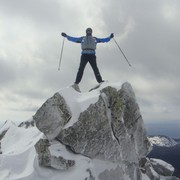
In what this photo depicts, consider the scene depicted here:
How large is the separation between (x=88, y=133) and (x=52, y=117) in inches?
106

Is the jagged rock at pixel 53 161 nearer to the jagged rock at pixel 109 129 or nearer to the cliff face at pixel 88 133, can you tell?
the cliff face at pixel 88 133

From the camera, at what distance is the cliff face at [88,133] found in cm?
2205

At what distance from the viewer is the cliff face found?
72.3 ft

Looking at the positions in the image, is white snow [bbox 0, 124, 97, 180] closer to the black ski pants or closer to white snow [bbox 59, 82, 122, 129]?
white snow [bbox 59, 82, 122, 129]

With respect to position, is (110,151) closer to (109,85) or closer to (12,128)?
(109,85)

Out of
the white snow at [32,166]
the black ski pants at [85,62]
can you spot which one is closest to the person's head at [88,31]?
the black ski pants at [85,62]

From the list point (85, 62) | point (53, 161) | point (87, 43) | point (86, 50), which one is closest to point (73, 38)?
point (87, 43)

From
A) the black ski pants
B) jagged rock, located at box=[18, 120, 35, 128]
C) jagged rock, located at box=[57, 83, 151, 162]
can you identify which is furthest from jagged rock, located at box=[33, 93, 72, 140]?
jagged rock, located at box=[18, 120, 35, 128]

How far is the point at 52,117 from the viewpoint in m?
22.6

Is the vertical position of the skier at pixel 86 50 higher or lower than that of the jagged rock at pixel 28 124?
higher

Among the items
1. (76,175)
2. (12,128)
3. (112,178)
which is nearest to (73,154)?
(76,175)

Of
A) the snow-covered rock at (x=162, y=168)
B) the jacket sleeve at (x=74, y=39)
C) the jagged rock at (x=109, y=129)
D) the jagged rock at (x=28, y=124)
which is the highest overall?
the jacket sleeve at (x=74, y=39)

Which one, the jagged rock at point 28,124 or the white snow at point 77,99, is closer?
the white snow at point 77,99

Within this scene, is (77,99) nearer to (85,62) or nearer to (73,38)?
(85,62)
